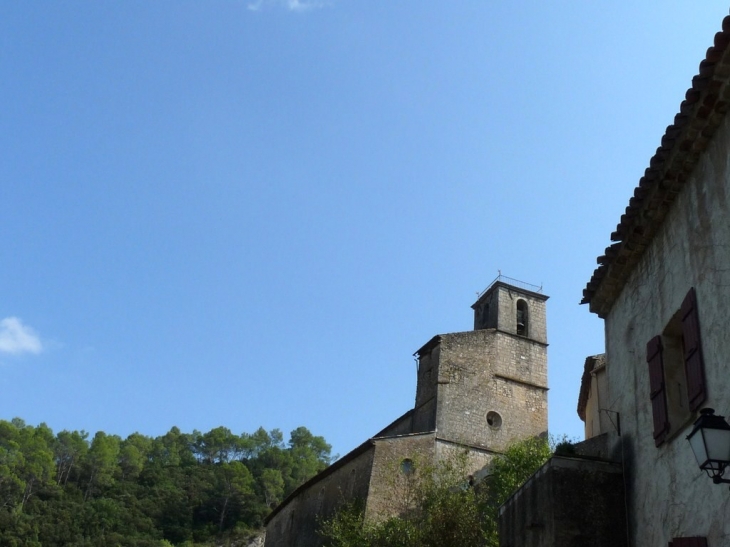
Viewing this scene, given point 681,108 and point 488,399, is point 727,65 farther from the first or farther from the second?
point 488,399

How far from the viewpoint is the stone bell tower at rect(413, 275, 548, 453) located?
2973 cm

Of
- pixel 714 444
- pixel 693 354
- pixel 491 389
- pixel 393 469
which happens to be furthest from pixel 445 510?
pixel 714 444

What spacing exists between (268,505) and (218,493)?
5.78m

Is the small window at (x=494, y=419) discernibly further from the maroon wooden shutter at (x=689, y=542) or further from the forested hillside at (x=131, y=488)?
the forested hillside at (x=131, y=488)

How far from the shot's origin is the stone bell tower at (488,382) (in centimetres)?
2973

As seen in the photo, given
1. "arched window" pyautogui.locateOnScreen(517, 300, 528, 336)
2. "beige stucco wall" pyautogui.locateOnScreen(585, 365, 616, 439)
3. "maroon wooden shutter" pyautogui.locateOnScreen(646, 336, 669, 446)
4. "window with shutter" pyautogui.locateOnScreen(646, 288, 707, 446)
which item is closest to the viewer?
"window with shutter" pyautogui.locateOnScreen(646, 288, 707, 446)

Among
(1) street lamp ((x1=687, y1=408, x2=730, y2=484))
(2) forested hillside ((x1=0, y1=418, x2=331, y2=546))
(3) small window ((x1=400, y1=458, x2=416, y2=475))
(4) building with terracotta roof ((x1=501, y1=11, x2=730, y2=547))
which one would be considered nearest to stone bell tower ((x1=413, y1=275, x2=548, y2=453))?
(3) small window ((x1=400, y1=458, x2=416, y2=475))

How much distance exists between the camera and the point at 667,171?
8.53 metres

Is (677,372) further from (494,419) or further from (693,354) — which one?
(494,419)

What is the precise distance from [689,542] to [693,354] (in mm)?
1895

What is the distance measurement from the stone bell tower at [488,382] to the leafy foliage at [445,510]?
3631 mm

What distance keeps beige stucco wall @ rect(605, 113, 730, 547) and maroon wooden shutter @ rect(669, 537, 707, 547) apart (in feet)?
0.24

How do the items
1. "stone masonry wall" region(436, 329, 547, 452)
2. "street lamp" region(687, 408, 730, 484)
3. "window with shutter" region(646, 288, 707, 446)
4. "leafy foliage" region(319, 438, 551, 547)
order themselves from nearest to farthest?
1. "street lamp" region(687, 408, 730, 484)
2. "window with shutter" region(646, 288, 707, 446)
3. "leafy foliage" region(319, 438, 551, 547)
4. "stone masonry wall" region(436, 329, 547, 452)

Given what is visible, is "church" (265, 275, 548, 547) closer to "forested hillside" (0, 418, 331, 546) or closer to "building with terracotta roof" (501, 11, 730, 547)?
"building with terracotta roof" (501, 11, 730, 547)
